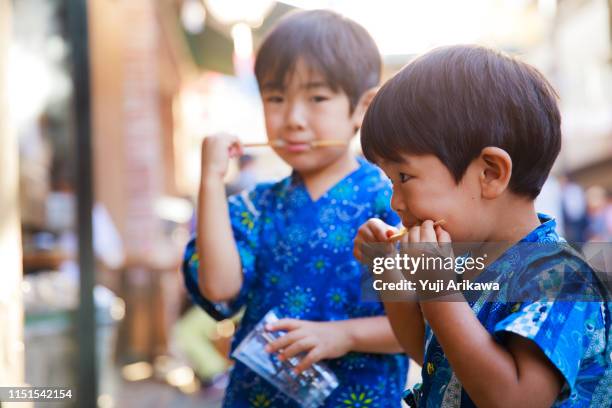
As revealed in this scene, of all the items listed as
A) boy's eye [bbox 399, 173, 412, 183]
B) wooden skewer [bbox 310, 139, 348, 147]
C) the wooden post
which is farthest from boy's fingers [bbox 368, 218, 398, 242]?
the wooden post

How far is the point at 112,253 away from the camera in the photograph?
5641 mm

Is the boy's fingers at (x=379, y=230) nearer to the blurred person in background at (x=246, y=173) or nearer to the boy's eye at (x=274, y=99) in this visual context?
the boy's eye at (x=274, y=99)

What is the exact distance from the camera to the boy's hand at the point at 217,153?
66.6 inches

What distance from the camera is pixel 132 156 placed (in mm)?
6898

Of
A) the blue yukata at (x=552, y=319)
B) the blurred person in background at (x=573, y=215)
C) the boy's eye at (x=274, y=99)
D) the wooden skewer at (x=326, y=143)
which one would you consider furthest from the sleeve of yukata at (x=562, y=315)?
the blurred person in background at (x=573, y=215)

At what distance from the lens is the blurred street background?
293cm

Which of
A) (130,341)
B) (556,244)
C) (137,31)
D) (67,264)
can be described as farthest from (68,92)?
(137,31)

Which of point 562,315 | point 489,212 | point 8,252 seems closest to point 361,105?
point 489,212

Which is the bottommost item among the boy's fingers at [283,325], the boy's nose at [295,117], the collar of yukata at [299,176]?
the boy's fingers at [283,325]

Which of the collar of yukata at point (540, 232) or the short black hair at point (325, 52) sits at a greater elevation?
the short black hair at point (325, 52)

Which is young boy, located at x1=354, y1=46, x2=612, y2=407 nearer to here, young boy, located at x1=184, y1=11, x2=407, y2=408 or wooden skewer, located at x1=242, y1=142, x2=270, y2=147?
young boy, located at x1=184, y1=11, x2=407, y2=408

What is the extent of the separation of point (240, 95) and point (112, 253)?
3.77 meters

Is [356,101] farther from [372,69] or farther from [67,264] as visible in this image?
[67,264]

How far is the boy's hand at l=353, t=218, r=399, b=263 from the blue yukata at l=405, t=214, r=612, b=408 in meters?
0.17
